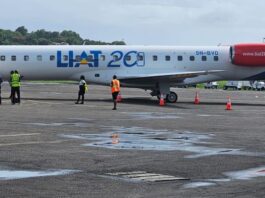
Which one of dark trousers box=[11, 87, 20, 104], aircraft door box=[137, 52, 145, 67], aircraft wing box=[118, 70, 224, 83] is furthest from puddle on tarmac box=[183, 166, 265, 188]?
aircraft door box=[137, 52, 145, 67]

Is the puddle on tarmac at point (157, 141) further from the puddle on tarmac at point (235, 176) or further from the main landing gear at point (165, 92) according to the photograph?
the main landing gear at point (165, 92)

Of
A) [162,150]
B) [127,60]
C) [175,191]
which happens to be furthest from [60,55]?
[175,191]

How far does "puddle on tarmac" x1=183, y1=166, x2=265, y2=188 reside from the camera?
11.0 m

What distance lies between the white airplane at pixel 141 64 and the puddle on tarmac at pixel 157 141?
17.7 meters

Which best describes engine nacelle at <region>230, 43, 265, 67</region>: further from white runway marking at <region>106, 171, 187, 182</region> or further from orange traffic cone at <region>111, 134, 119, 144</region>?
white runway marking at <region>106, 171, 187, 182</region>

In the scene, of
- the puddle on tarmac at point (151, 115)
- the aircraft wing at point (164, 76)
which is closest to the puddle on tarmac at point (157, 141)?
the puddle on tarmac at point (151, 115)

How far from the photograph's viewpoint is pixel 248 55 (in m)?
40.0

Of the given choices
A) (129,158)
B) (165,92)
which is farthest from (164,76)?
(129,158)

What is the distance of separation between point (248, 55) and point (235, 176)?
94.2ft

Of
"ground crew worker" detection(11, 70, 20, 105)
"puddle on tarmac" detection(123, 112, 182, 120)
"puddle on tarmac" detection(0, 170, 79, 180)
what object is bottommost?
"puddle on tarmac" detection(123, 112, 182, 120)

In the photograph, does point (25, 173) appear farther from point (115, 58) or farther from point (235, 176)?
point (115, 58)

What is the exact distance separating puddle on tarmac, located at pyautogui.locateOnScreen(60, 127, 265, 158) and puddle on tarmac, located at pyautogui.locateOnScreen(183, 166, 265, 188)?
2.19m

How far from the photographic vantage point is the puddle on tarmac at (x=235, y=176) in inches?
434

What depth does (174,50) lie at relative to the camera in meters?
40.3
